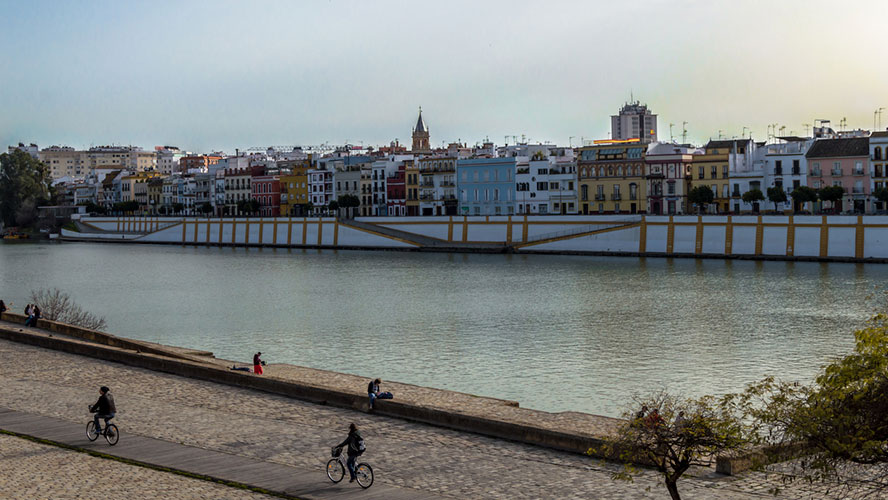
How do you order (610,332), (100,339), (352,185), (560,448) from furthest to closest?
(352,185)
(610,332)
(100,339)
(560,448)

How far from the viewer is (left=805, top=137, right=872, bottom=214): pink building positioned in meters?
68.1

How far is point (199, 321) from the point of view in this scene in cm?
3981

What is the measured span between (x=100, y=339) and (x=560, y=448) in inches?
635

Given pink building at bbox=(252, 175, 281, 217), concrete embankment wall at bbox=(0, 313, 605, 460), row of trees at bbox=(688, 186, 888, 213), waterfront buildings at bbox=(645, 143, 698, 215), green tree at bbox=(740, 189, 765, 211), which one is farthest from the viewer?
pink building at bbox=(252, 175, 281, 217)

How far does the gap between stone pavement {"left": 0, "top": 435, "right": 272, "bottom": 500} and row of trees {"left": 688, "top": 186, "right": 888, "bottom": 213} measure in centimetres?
5970

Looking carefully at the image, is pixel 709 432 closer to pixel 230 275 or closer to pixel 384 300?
pixel 384 300

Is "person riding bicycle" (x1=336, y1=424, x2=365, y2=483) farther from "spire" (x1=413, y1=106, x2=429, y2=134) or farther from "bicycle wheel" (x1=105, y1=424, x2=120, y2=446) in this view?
"spire" (x1=413, y1=106, x2=429, y2=134)

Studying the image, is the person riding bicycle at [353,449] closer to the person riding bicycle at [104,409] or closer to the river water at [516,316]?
the person riding bicycle at [104,409]

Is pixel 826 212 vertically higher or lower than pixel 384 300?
higher

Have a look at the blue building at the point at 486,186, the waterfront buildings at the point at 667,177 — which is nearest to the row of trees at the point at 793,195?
the waterfront buildings at the point at 667,177

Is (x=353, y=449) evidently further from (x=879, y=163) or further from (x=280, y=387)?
(x=879, y=163)

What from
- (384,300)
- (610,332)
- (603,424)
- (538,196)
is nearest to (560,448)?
(603,424)

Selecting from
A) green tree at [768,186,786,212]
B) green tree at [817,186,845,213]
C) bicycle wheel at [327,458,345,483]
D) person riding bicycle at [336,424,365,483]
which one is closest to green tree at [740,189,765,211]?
green tree at [768,186,786,212]

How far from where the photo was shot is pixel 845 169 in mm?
68750
